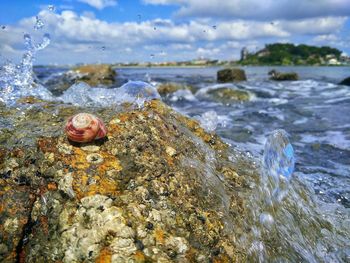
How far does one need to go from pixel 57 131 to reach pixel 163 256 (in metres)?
1.46

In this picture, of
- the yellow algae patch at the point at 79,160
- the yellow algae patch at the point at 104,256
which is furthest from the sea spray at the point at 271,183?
the yellow algae patch at the point at 79,160

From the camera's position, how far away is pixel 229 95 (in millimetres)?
19422

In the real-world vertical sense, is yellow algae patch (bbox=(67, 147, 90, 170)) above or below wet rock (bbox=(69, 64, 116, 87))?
above

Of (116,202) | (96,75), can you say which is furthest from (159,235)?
(96,75)

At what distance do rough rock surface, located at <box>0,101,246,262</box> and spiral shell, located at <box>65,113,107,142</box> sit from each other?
8cm

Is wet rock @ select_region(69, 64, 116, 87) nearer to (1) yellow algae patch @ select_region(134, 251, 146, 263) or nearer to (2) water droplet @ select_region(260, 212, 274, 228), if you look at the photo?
(2) water droplet @ select_region(260, 212, 274, 228)

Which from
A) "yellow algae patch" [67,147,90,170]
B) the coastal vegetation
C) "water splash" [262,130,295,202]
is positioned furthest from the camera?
the coastal vegetation

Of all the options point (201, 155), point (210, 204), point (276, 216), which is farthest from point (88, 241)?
point (276, 216)

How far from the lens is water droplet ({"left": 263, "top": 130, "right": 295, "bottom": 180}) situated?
4305 millimetres

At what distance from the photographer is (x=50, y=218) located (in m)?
2.60

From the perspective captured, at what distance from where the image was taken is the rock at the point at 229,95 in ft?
61.1

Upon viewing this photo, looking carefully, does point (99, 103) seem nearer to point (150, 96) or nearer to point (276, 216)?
point (150, 96)

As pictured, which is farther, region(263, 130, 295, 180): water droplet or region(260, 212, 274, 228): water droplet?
region(263, 130, 295, 180): water droplet

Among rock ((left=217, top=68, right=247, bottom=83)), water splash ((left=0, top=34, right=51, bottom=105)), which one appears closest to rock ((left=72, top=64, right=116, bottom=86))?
→ rock ((left=217, top=68, right=247, bottom=83))
